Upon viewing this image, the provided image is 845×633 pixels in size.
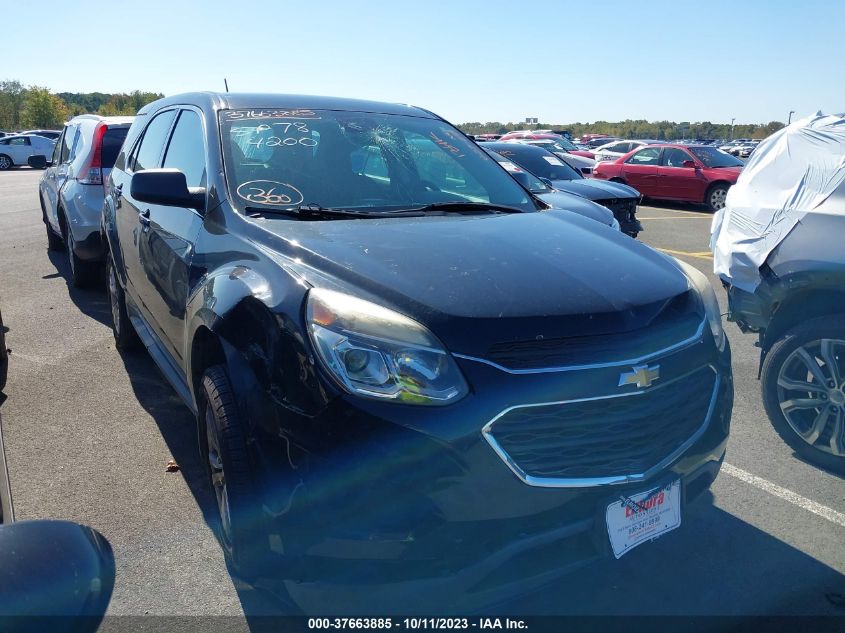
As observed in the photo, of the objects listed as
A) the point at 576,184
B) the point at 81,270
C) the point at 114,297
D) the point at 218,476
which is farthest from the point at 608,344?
the point at 576,184

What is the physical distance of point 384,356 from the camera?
2180 millimetres

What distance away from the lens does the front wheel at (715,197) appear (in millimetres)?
16375

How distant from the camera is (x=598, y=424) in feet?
7.39

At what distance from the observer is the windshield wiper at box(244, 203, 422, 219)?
311 cm

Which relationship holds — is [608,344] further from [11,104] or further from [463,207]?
[11,104]

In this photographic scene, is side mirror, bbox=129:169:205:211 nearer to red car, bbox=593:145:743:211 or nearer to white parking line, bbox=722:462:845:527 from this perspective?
white parking line, bbox=722:462:845:527

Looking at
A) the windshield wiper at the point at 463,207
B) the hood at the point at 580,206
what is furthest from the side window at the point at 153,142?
the hood at the point at 580,206

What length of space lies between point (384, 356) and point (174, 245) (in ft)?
5.89

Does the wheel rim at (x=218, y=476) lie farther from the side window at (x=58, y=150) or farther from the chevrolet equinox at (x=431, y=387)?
the side window at (x=58, y=150)

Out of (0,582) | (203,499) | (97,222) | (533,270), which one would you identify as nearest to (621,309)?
(533,270)

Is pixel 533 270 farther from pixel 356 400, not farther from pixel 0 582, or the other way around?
pixel 0 582

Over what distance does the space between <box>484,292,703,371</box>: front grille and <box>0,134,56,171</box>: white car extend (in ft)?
113

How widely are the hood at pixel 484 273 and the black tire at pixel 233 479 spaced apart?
59 centimetres

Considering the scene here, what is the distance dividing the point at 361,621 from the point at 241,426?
2.65 feet
